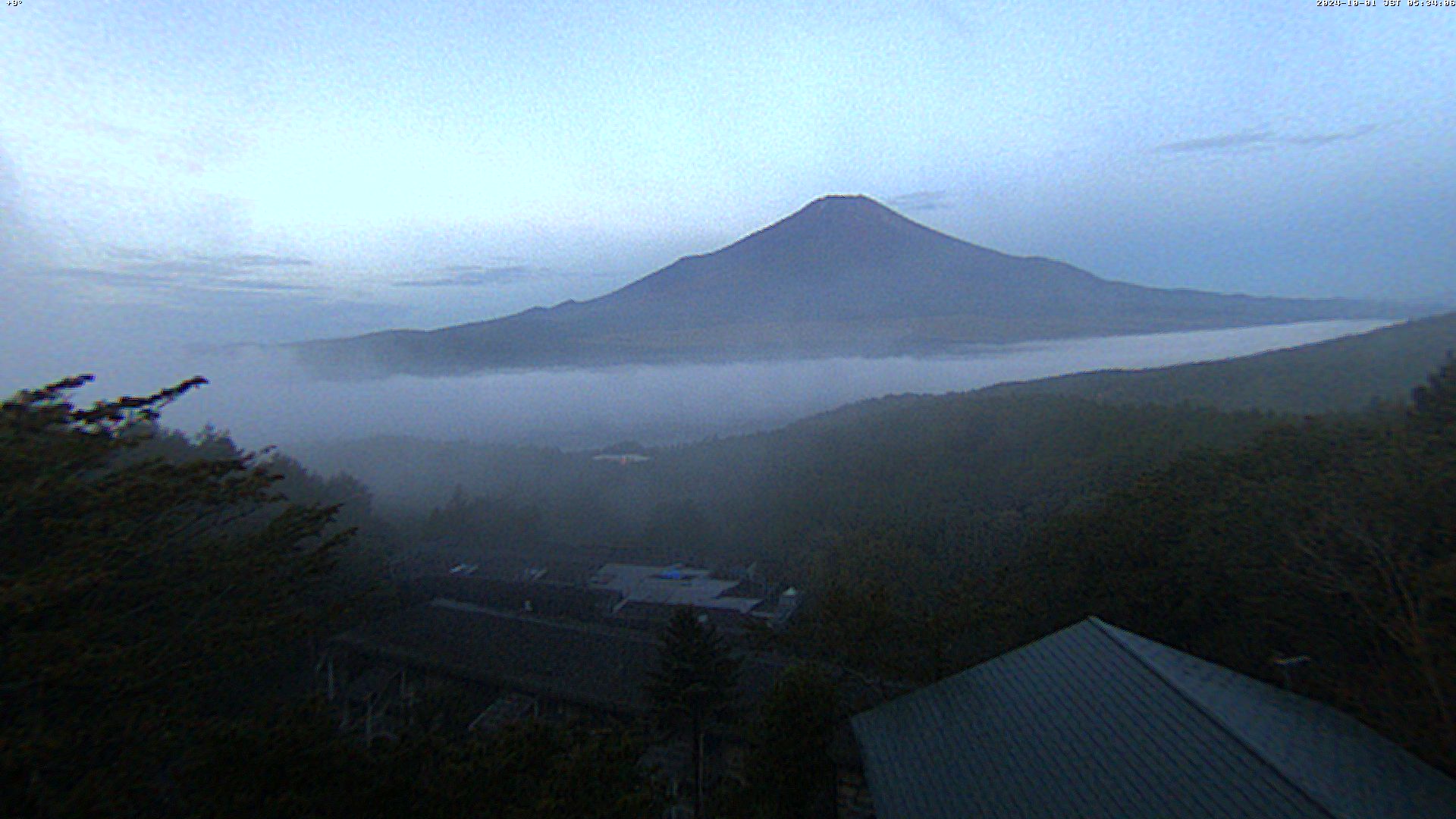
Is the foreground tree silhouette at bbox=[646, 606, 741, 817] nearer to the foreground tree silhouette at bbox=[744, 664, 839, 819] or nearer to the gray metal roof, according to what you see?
the foreground tree silhouette at bbox=[744, 664, 839, 819]

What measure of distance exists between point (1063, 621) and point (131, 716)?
8545 millimetres

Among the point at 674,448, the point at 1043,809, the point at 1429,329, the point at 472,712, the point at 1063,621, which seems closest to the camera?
the point at 1043,809

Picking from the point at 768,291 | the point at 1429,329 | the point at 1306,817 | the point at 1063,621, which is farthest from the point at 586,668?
the point at 768,291

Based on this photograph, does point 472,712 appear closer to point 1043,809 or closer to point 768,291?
point 1043,809

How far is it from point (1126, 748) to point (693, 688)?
414 cm

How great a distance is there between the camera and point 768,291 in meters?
56.6

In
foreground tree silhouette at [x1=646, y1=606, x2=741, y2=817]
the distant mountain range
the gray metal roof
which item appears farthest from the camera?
the distant mountain range

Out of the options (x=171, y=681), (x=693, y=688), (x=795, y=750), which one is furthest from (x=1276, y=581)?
(x=171, y=681)

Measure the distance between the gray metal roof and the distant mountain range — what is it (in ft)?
150

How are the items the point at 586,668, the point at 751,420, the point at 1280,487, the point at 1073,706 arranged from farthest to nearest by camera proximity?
the point at 751,420, the point at 586,668, the point at 1280,487, the point at 1073,706

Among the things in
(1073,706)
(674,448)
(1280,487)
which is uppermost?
(1280,487)

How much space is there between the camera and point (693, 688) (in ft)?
25.0

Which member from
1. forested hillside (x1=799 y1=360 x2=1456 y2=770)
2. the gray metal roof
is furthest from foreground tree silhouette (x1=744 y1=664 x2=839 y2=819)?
forested hillside (x1=799 y1=360 x2=1456 y2=770)

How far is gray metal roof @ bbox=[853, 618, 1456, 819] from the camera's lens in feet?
13.8
